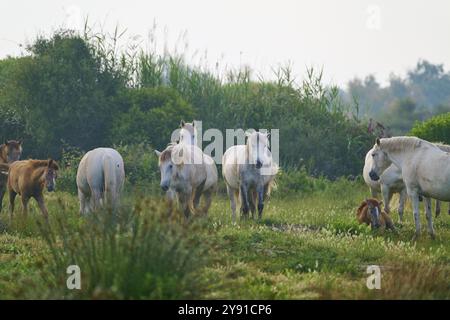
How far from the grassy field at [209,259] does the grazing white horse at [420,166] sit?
746mm

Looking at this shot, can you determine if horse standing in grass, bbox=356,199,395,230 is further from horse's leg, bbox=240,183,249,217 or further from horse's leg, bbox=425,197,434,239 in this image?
horse's leg, bbox=240,183,249,217

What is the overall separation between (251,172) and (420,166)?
3.53 meters

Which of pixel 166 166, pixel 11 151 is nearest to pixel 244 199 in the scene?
pixel 166 166

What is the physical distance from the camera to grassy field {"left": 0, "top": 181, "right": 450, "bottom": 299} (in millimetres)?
7945

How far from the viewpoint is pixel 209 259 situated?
8.34 metres

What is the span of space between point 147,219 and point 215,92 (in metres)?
20.9

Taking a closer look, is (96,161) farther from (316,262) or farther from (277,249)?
(316,262)

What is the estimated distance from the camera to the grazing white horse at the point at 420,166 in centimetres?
1395

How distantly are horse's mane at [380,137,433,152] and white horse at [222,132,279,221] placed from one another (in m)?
2.26

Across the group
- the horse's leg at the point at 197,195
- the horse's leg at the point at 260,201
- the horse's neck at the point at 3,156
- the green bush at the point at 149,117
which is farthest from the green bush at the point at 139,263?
the green bush at the point at 149,117

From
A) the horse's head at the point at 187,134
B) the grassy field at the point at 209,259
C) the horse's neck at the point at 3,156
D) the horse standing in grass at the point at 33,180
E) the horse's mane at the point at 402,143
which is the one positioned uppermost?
the horse's head at the point at 187,134

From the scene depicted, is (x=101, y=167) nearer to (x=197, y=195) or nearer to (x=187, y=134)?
(x=197, y=195)
